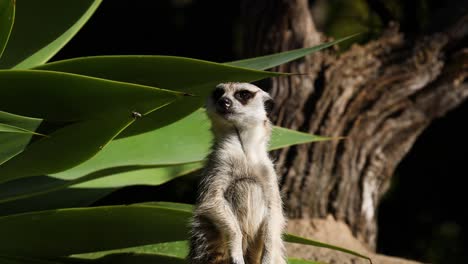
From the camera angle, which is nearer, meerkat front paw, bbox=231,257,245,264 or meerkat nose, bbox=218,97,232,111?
meerkat front paw, bbox=231,257,245,264

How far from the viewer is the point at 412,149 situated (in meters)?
6.09

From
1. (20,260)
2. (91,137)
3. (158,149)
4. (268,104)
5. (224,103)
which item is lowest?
(20,260)

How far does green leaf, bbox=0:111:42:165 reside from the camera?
7.16ft

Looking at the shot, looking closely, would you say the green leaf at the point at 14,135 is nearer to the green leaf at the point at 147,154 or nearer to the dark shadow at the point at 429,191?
the green leaf at the point at 147,154

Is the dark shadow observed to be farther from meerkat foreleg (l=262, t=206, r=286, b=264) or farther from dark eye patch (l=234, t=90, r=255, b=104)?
meerkat foreleg (l=262, t=206, r=286, b=264)

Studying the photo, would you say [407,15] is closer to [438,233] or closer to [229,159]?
[438,233]

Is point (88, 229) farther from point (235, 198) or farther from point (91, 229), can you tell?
point (235, 198)

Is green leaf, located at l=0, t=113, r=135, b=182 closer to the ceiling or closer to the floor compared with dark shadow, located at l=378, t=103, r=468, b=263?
closer to the floor

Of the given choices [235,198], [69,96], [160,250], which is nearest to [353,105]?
[160,250]

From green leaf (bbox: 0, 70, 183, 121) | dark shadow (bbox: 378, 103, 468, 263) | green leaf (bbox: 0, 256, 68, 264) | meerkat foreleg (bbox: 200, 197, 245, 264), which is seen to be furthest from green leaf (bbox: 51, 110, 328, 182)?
dark shadow (bbox: 378, 103, 468, 263)

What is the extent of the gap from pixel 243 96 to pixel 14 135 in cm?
81

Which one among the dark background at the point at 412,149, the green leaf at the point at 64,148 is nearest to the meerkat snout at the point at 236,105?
the green leaf at the point at 64,148

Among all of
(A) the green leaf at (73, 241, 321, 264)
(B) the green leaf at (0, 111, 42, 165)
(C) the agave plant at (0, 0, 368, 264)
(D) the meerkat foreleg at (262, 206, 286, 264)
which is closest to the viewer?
(B) the green leaf at (0, 111, 42, 165)

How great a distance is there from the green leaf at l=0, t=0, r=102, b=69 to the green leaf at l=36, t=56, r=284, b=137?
439 mm
